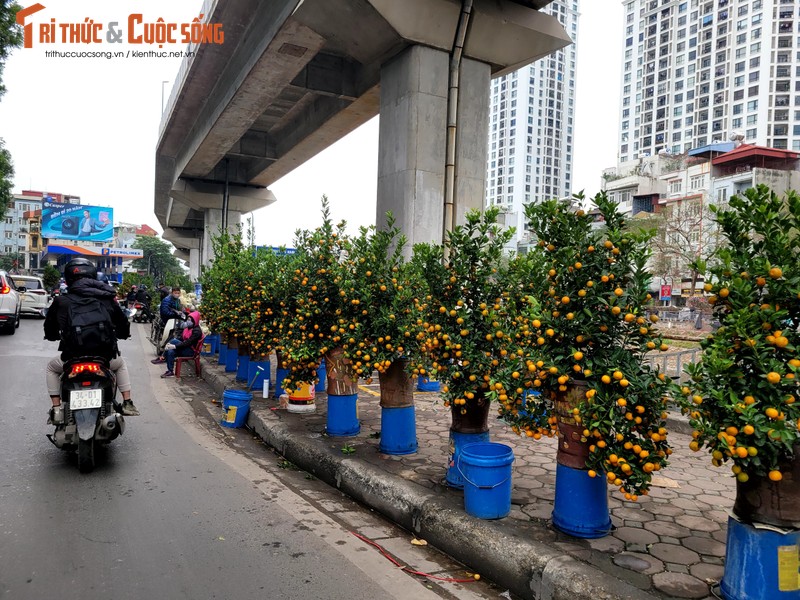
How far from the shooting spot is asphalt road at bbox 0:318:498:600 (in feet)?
10.9

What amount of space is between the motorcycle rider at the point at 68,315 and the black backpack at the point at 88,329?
34 millimetres

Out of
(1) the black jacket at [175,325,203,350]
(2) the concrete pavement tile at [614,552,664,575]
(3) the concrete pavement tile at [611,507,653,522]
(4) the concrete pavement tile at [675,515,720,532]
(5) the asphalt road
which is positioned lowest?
(5) the asphalt road

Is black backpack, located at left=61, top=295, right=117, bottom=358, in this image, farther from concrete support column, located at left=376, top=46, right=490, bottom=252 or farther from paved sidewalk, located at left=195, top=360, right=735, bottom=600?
concrete support column, located at left=376, top=46, right=490, bottom=252

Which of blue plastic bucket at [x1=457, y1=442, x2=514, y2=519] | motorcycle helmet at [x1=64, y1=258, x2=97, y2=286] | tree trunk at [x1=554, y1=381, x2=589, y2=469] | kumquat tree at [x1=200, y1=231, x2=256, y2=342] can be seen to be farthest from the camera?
kumquat tree at [x1=200, y1=231, x2=256, y2=342]

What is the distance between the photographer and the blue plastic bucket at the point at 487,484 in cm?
392

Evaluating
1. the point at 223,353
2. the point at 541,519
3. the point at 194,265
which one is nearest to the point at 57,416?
the point at 541,519

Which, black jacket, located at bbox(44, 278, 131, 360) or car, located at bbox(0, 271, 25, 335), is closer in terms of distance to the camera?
black jacket, located at bbox(44, 278, 131, 360)

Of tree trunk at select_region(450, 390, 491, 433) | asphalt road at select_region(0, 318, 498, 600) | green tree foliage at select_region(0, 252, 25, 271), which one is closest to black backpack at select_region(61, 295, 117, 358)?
asphalt road at select_region(0, 318, 498, 600)

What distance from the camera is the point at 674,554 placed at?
3.59m

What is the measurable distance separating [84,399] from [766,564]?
17.4ft

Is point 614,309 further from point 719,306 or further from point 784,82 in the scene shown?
point 784,82

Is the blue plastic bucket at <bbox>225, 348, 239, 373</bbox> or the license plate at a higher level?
the license plate

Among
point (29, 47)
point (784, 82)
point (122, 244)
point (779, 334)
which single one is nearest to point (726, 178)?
point (784, 82)

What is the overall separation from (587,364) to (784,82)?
315 ft
